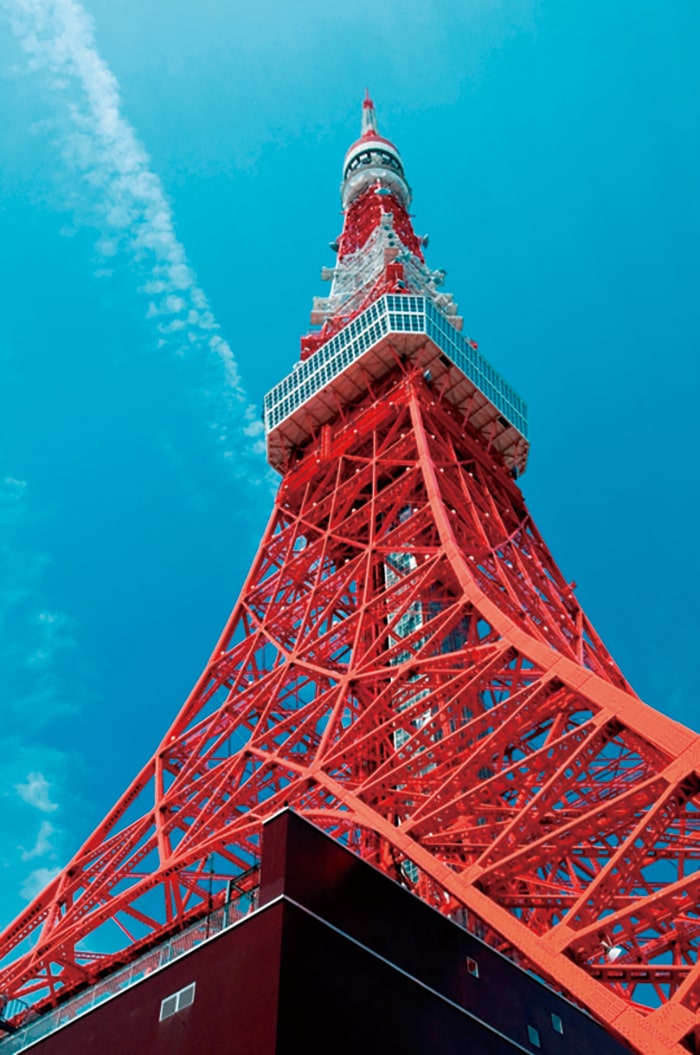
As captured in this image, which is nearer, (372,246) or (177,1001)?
(177,1001)

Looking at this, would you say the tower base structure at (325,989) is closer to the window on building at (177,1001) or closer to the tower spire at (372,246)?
the window on building at (177,1001)

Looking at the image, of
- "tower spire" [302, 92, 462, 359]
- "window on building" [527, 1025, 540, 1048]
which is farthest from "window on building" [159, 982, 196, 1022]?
"tower spire" [302, 92, 462, 359]

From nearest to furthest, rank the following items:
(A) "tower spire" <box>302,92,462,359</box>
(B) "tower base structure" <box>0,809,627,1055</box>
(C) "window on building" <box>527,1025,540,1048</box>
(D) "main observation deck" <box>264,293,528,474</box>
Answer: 1. (B) "tower base structure" <box>0,809,627,1055</box>
2. (C) "window on building" <box>527,1025,540,1048</box>
3. (D) "main observation deck" <box>264,293,528,474</box>
4. (A) "tower spire" <box>302,92,462,359</box>

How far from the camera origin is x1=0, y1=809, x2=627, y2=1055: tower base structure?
14383 millimetres

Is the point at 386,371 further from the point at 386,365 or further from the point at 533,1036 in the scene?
the point at 533,1036

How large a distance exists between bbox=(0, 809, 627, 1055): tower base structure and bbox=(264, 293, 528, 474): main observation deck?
22233mm

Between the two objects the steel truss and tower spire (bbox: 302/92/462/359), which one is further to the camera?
tower spire (bbox: 302/92/462/359)

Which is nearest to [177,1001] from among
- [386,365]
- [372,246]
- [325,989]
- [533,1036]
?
[325,989]

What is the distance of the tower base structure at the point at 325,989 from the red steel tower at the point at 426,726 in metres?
1.25

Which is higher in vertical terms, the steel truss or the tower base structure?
the steel truss

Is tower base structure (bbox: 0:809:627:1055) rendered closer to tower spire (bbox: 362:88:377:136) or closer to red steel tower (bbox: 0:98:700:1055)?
red steel tower (bbox: 0:98:700:1055)

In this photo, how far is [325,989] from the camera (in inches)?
575

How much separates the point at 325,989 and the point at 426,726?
8226 mm

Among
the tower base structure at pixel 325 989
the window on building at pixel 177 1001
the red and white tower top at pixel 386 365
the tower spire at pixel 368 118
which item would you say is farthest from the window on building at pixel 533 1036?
the tower spire at pixel 368 118
